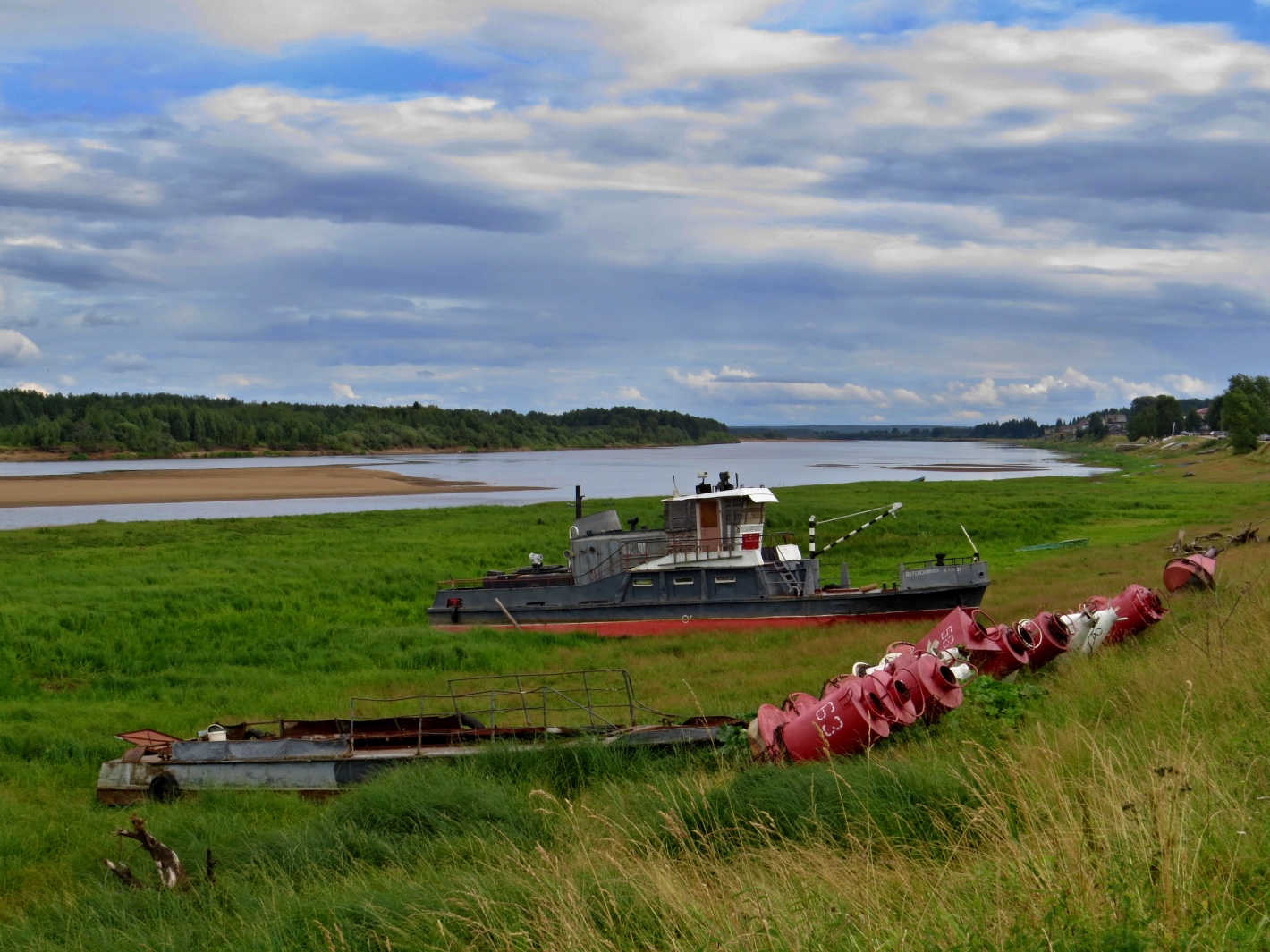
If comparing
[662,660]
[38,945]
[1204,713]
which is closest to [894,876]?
[1204,713]

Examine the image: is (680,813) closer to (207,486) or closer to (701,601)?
(701,601)

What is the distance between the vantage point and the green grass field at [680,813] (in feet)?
16.8

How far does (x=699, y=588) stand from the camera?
83.3 ft

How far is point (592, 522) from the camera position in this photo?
28.2m

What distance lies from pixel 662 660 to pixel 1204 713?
14019 mm

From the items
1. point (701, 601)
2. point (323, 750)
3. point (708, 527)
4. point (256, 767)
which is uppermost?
point (708, 527)

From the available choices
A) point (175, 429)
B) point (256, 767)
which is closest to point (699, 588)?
point (256, 767)

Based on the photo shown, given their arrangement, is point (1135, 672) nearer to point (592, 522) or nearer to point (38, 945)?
point (38, 945)

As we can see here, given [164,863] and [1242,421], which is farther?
[1242,421]

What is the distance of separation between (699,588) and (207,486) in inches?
2711

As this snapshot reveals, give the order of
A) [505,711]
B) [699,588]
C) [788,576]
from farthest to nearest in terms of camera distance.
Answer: [788,576]
[699,588]
[505,711]

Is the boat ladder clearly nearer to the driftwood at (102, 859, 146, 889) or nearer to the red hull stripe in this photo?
the red hull stripe

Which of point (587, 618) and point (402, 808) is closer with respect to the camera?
point (402, 808)

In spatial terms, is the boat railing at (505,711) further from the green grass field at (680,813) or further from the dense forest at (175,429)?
the dense forest at (175,429)
